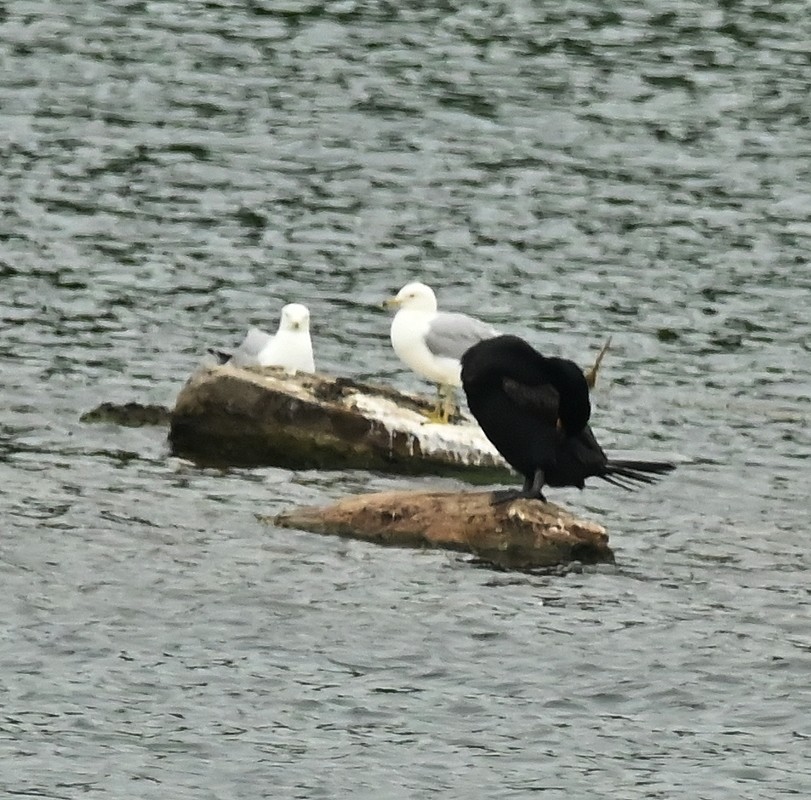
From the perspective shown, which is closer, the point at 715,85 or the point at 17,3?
the point at 715,85

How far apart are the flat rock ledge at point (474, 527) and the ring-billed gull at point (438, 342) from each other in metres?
2.60

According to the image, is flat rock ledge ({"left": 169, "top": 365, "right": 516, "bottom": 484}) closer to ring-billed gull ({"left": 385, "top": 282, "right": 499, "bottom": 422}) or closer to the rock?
ring-billed gull ({"left": 385, "top": 282, "right": 499, "bottom": 422})

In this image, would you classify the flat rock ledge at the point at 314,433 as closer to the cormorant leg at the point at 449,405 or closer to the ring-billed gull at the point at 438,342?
the cormorant leg at the point at 449,405

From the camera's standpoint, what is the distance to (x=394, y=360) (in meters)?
20.2

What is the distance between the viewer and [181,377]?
19.2 m

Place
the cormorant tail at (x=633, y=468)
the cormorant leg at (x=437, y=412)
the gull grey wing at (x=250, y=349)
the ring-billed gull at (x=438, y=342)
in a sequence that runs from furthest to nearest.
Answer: the gull grey wing at (x=250, y=349) < the ring-billed gull at (x=438, y=342) < the cormorant leg at (x=437, y=412) < the cormorant tail at (x=633, y=468)

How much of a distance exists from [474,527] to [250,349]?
4.69 m

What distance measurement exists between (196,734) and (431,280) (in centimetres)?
1233

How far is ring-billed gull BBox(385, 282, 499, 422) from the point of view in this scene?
1705cm

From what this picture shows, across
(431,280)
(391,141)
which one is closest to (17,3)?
(391,141)

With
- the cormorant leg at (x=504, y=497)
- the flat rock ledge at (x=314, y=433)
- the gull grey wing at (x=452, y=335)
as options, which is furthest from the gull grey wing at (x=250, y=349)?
the cormorant leg at (x=504, y=497)

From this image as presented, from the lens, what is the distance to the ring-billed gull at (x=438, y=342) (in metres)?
17.0

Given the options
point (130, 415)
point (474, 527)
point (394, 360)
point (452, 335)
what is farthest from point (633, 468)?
point (394, 360)

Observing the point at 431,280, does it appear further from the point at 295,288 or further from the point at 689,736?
the point at 689,736
